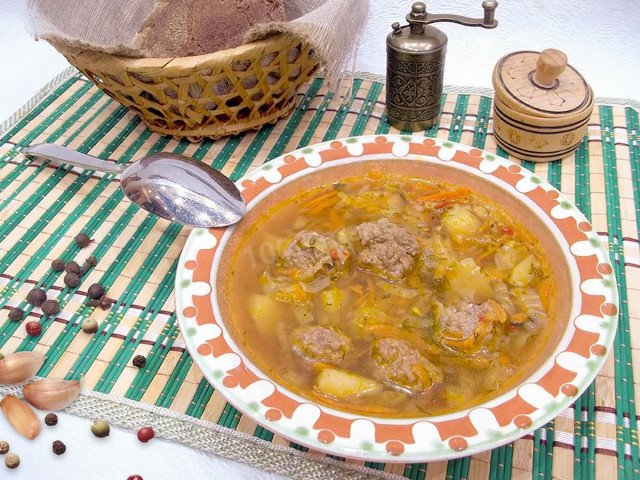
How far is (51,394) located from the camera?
5.99ft

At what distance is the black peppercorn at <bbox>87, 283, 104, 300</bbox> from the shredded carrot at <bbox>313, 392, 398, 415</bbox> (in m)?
1.02

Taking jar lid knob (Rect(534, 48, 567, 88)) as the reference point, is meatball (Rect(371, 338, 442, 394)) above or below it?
below

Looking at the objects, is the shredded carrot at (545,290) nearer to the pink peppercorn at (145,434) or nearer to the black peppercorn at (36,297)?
the pink peppercorn at (145,434)

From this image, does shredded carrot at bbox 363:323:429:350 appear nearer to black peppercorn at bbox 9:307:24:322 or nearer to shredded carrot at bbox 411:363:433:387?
shredded carrot at bbox 411:363:433:387

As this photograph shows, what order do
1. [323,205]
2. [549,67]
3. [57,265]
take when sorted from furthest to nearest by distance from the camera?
[549,67] → [57,265] → [323,205]

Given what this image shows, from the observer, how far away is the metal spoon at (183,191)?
6.59 feet

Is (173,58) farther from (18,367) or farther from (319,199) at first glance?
(18,367)

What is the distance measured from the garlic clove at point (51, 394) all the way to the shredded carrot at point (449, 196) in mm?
1352

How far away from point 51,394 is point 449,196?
4.89 ft

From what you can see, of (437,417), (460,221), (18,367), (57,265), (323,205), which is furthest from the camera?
(57,265)

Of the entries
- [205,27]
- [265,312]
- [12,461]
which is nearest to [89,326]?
[12,461]

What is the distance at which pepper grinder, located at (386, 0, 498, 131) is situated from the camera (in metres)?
2.50

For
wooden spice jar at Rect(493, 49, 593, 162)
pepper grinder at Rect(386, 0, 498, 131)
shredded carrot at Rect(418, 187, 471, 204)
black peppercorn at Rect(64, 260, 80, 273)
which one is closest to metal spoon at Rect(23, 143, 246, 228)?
black peppercorn at Rect(64, 260, 80, 273)

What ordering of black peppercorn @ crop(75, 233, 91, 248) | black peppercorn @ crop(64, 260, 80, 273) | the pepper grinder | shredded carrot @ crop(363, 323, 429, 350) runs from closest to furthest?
shredded carrot @ crop(363, 323, 429, 350)
black peppercorn @ crop(64, 260, 80, 273)
black peppercorn @ crop(75, 233, 91, 248)
the pepper grinder
